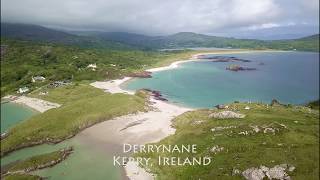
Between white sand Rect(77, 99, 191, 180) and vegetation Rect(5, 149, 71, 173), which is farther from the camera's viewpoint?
white sand Rect(77, 99, 191, 180)

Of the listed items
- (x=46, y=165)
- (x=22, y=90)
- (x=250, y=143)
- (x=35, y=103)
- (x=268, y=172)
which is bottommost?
(x=46, y=165)

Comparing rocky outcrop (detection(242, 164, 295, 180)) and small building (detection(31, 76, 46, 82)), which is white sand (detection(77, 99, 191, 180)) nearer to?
rocky outcrop (detection(242, 164, 295, 180))

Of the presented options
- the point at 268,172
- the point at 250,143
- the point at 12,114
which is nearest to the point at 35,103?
the point at 12,114

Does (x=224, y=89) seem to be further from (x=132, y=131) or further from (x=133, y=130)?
(x=132, y=131)

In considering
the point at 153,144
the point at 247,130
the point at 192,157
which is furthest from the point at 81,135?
the point at 247,130

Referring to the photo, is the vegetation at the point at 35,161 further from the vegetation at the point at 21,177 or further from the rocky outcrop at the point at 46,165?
the vegetation at the point at 21,177

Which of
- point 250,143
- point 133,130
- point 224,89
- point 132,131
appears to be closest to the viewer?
point 250,143

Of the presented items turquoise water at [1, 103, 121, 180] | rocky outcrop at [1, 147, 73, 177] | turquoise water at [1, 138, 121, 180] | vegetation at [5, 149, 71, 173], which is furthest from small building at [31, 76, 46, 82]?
rocky outcrop at [1, 147, 73, 177]
